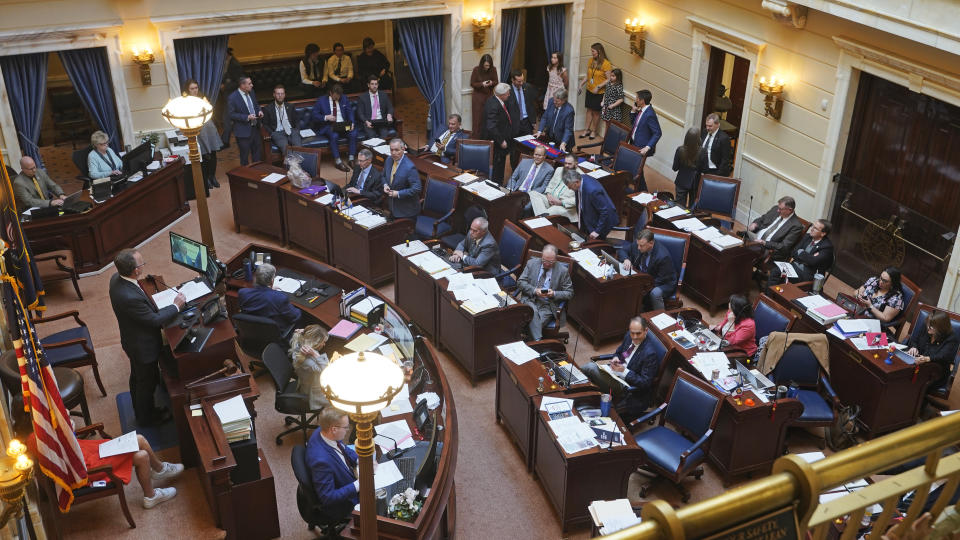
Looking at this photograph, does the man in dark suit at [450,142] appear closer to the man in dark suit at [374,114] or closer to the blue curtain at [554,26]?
the man in dark suit at [374,114]

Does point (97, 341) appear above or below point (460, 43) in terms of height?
below

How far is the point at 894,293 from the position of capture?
8.27 metres

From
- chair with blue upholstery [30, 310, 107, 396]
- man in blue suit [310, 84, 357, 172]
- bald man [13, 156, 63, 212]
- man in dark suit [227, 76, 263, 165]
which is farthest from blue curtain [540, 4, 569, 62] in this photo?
chair with blue upholstery [30, 310, 107, 396]

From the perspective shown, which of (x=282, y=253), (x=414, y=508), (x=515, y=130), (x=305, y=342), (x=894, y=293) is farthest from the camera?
(x=515, y=130)

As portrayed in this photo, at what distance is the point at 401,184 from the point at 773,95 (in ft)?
16.2

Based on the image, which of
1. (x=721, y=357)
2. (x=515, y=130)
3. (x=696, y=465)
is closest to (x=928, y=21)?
(x=721, y=357)

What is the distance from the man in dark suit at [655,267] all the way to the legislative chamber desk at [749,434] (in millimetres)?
1776

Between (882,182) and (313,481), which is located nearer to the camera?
(313,481)

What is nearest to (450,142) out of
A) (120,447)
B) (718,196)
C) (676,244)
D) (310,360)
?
(718,196)

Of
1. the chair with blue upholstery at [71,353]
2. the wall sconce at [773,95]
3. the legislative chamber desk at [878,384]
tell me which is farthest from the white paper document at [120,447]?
the wall sconce at [773,95]

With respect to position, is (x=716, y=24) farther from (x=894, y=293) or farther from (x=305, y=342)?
(x=305, y=342)

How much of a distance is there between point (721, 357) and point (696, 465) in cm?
111

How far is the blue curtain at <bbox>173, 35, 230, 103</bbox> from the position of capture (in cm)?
1252

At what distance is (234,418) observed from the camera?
254 inches
